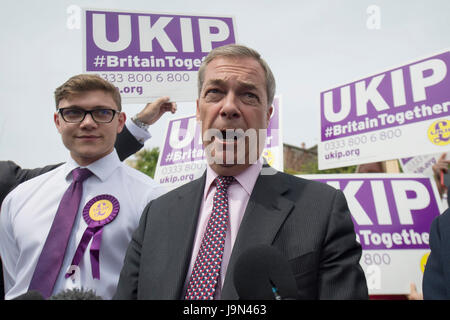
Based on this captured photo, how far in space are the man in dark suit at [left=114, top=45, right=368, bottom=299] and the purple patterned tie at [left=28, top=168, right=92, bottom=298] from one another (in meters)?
0.40

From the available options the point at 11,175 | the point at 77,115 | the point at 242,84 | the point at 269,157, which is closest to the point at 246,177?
the point at 242,84

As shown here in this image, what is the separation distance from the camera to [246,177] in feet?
6.05

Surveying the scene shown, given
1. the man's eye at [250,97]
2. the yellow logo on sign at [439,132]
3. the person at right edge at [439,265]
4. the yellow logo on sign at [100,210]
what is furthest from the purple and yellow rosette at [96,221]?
the yellow logo on sign at [439,132]

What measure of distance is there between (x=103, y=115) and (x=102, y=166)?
11.9 inches

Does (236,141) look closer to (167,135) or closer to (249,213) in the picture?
(249,213)

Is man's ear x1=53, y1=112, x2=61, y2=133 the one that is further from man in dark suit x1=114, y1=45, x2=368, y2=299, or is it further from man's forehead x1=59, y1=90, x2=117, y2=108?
man in dark suit x1=114, y1=45, x2=368, y2=299

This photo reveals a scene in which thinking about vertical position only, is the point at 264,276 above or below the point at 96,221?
below

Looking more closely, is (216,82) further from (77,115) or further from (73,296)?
(73,296)

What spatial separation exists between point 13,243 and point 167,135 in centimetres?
316

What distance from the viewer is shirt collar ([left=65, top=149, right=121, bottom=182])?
2234 mm

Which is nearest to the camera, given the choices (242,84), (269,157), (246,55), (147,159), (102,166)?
(242,84)

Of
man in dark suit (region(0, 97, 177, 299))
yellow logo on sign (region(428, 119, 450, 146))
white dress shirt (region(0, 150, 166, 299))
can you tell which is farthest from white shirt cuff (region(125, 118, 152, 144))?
yellow logo on sign (region(428, 119, 450, 146))

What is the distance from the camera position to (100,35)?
3.30m

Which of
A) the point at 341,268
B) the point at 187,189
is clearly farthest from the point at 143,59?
the point at 341,268
